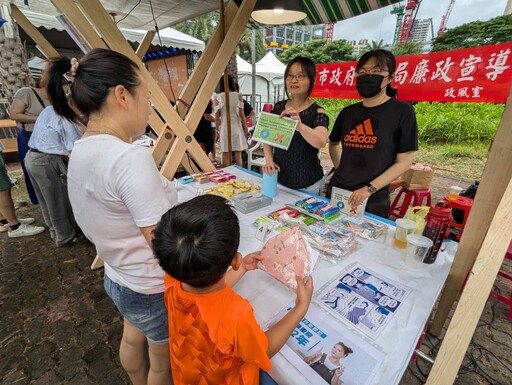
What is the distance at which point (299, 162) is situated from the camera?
71.2 inches

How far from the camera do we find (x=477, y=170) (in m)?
5.31

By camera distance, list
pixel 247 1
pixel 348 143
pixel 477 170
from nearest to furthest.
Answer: pixel 348 143, pixel 247 1, pixel 477 170

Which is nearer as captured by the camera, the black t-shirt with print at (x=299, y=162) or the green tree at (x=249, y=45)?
the black t-shirt with print at (x=299, y=162)

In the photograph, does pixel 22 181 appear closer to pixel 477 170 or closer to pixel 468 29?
pixel 477 170

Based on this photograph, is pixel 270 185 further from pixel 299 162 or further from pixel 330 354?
pixel 330 354

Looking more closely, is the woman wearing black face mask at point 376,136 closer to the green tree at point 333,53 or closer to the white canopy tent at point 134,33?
the white canopy tent at point 134,33

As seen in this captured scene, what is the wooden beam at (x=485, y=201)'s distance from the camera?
979 mm

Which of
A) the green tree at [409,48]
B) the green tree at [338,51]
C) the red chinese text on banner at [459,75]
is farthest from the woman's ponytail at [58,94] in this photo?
the green tree at [409,48]

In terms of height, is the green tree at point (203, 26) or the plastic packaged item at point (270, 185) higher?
the green tree at point (203, 26)

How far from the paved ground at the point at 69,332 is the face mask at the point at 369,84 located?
1.71 metres

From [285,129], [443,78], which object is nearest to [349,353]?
[285,129]

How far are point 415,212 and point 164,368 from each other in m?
1.41

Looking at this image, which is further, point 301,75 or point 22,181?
point 22,181

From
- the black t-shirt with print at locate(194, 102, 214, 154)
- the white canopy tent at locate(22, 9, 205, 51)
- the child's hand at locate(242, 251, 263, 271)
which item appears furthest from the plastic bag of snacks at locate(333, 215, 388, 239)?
the white canopy tent at locate(22, 9, 205, 51)
